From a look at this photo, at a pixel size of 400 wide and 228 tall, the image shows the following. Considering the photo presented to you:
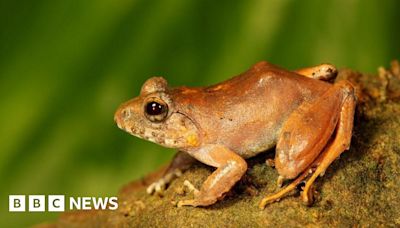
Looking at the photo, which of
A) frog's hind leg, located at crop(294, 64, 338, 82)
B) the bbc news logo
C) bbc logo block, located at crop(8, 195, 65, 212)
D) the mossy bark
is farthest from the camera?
bbc logo block, located at crop(8, 195, 65, 212)

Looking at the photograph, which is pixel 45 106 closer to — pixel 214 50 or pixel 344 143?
pixel 214 50

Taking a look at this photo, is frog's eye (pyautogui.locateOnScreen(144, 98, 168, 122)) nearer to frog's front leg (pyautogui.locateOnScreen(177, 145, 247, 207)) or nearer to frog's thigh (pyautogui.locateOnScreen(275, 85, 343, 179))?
frog's front leg (pyautogui.locateOnScreen(177, 145, 247, 207))

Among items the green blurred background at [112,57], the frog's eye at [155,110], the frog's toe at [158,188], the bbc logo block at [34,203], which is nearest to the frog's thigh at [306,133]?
the frog's eye at [155,110]

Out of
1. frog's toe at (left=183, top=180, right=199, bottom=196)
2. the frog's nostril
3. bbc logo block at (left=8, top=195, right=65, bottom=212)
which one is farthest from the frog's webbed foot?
bbc logo block at (left=8, top=195, right=65, bottom=212)

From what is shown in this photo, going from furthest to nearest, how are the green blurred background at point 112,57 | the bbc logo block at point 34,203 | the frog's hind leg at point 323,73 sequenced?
the green blurred background at point 112,57 → the bbc logo block at point 34,203 → the frog's hind leg at point 323,73

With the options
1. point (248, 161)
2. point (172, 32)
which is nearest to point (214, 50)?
point (172, 32)

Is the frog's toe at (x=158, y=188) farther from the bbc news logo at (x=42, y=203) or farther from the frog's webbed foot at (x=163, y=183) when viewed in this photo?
the bbc news logo at (x=42, y=203)
